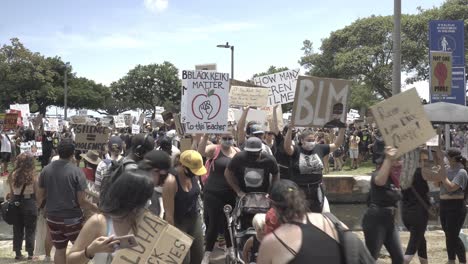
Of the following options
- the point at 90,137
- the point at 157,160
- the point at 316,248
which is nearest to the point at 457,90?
the point at 90,137

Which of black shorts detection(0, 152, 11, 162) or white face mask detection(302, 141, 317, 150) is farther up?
white face mask detection(302, 141, 317, 150)

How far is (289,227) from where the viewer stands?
9.20 ft

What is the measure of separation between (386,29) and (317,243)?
109 feet

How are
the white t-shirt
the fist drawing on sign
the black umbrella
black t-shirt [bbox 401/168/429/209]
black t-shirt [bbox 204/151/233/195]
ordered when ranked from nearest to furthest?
black t-shirt [bbox 401/168/429/209], black t-shirt [bbox 204/151/233/195], the fist drawing on sign, the black umbrella, the white t-shirt

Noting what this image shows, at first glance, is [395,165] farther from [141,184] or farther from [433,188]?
[433,188]

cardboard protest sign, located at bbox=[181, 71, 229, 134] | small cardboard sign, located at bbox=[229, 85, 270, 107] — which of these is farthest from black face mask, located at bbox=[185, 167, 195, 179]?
small cardboard sign, located at bbox=[229, 85, 270, 107]

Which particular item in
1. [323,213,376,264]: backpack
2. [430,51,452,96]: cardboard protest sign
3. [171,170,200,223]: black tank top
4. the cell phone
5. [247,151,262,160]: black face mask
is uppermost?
[430,51,452,96]: cardboard protest sign

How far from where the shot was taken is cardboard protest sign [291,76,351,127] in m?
6.15

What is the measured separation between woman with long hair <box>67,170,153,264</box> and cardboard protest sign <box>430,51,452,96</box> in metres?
8.40

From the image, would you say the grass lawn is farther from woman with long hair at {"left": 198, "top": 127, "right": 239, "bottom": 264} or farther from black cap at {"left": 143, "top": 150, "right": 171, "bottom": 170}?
black cap at {"left": 143, "top": 150, "right": 171, "bottom": 170}

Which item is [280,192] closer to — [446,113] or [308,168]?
[308,168]

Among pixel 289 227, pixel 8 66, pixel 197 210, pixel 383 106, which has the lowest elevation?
pixel 197 210

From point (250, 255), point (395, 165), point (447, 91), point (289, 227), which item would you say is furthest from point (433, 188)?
point (289, 227)

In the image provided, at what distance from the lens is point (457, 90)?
34.8ft
